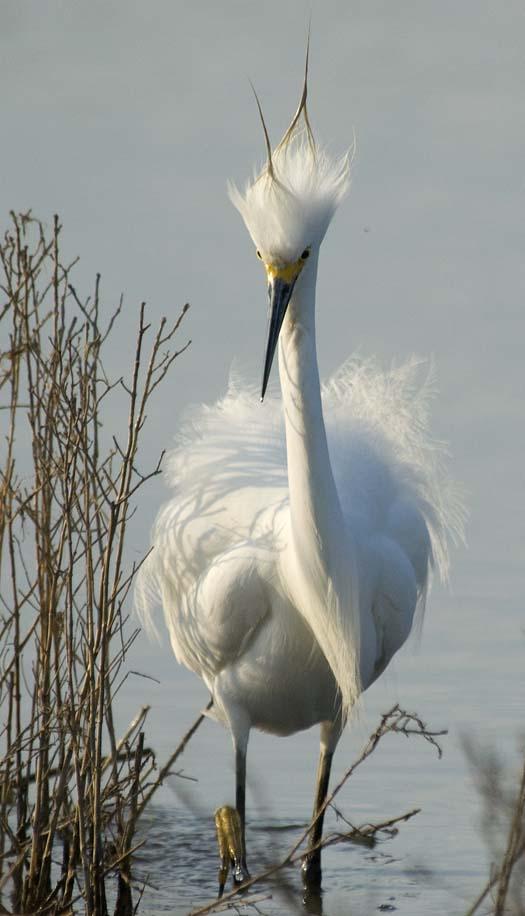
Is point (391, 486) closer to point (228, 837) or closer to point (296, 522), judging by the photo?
point (296, 522)

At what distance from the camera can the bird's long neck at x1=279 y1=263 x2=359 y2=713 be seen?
4418mm

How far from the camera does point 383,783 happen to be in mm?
5898

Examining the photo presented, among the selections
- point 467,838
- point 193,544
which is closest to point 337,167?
point 193,544

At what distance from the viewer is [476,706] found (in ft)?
21.0

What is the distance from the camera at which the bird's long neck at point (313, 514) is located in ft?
14.5

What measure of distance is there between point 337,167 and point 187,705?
2.64 metres

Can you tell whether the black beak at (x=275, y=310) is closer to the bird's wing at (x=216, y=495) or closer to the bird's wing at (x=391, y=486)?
the bird's wing at (x=216, y=495)

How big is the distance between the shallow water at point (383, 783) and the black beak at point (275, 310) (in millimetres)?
1229

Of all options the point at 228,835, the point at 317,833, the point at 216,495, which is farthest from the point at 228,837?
the point at 216,495

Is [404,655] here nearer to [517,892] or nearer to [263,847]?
[263,847]

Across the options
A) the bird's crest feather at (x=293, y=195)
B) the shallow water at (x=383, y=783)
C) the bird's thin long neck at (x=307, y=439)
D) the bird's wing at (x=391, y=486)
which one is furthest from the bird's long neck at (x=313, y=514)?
the shallow water at (x=383, y=783)

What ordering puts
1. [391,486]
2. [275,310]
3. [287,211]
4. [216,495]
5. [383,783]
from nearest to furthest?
[275,310] → [287,211] → [216,495] → [391,486] → [383,783]

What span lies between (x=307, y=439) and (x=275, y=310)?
1.29ft

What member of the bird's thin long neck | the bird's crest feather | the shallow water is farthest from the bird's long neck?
the shallow water
